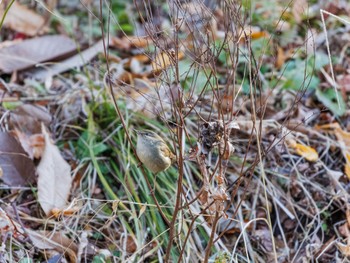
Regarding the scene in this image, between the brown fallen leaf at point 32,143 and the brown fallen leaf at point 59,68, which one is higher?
the brown fallen leaf at point 59,68

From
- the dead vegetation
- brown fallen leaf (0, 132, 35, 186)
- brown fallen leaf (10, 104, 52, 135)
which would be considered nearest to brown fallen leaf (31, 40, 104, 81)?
the dead vegetation

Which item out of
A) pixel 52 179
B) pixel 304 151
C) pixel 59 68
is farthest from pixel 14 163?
pixel 304 151

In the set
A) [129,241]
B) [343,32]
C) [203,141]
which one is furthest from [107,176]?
[343,32]

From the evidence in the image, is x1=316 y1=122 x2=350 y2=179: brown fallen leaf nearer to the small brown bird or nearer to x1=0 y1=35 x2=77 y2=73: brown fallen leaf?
the small brown bird

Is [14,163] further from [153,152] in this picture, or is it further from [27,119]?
[153,152]

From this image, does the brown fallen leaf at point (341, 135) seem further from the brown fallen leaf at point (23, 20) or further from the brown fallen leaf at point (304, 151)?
the brown fallen leaf at point (23, 20)

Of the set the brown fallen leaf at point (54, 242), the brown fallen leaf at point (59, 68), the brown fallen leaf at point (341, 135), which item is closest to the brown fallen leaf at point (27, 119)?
the brown fallen leaf at point (59, 68)

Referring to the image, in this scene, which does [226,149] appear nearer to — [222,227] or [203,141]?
[203,141]
